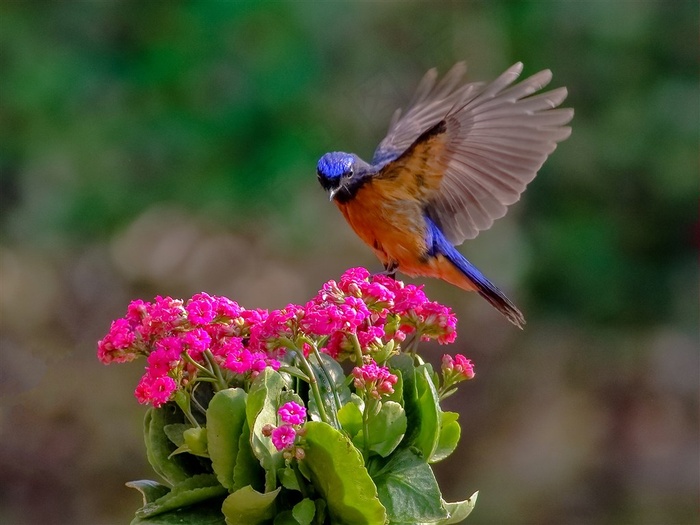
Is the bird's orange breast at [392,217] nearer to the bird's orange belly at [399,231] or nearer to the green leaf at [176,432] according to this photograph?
the bird's orange belly at [399,231]

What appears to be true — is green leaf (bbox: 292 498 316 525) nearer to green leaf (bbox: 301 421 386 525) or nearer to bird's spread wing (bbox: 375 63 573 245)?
green leaf (bbox: 301 421 386 525)

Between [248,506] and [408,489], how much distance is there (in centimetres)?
26

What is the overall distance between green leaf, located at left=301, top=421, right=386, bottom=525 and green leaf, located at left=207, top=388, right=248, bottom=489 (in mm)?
121

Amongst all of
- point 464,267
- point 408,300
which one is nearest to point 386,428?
point 408,300

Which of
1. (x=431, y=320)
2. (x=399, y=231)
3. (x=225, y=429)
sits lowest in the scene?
(x=225, y=429)

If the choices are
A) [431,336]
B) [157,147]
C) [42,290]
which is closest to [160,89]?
[157,147]

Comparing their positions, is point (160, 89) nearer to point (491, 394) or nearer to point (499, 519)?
point (491, 394)

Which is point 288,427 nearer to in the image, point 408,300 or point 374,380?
point 374,380

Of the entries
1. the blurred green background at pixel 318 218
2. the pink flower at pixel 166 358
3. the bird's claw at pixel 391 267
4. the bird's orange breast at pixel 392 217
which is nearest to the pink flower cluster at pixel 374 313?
the pink flower at pixel 166 358

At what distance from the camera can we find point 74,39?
8039 millimetres

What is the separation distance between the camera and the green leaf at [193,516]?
1809 mm

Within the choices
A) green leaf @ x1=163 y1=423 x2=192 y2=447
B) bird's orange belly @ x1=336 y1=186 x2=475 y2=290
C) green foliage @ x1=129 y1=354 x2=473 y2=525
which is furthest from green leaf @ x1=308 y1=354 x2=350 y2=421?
bird's orange belly @ x1=336 y1=186 x2=475 y2=290

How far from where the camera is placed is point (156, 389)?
1790mm

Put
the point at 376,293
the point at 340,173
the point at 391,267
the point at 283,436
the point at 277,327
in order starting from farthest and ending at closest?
the point at 391,267, the point at 340,173, the point at 376,293, the point at 277,327, the point at 283,436
